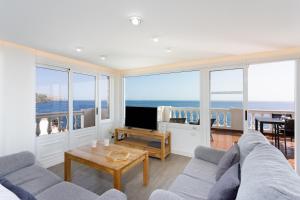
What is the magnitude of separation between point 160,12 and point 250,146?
165cm

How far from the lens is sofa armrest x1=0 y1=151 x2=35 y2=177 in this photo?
1.80 meters

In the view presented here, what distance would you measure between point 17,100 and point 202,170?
303cm

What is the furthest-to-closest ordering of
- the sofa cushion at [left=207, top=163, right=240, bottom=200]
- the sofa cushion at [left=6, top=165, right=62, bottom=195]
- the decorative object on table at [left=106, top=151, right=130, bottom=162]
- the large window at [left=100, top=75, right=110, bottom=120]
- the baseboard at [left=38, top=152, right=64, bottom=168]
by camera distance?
the large window at [left=100, top=75, right=110, bottom=120] < the baseboard at [left=38, top=152, right=64, bottom=168] < the decorative object on table at [left=106, top=151, right=130, bottom=162] < the sofa cushion at [left=6, top=165, right=62, bottom=195] < the sofa cushion at [left=207, top=163, right=240, bottom=200]

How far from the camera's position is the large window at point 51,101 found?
3.00 m

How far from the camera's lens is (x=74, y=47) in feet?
8.65

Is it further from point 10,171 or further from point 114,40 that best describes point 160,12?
point 10,171

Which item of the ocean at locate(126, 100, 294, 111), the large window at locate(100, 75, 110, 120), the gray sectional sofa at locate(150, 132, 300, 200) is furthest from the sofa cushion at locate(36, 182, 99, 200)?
the large window at locate(100, 75, 110, 120)

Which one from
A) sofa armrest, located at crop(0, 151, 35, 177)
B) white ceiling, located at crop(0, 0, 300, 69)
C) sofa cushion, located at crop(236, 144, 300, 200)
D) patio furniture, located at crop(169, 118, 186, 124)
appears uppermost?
white ceiling, located at crop(0, 0, 300, 69)

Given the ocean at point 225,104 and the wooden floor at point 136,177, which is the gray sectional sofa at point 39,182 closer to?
the wooden floor at point 136,177

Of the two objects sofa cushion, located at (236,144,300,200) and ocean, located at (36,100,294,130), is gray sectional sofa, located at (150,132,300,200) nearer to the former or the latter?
sofa cushion, located at (236,144,300,200)

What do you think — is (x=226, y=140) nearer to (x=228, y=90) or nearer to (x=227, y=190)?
(x=228, y=90)

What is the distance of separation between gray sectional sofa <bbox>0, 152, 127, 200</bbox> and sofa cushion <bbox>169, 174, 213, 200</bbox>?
56cm

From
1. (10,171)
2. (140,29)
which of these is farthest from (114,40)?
(10,171)

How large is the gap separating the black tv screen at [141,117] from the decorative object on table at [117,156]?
4.50 feet
